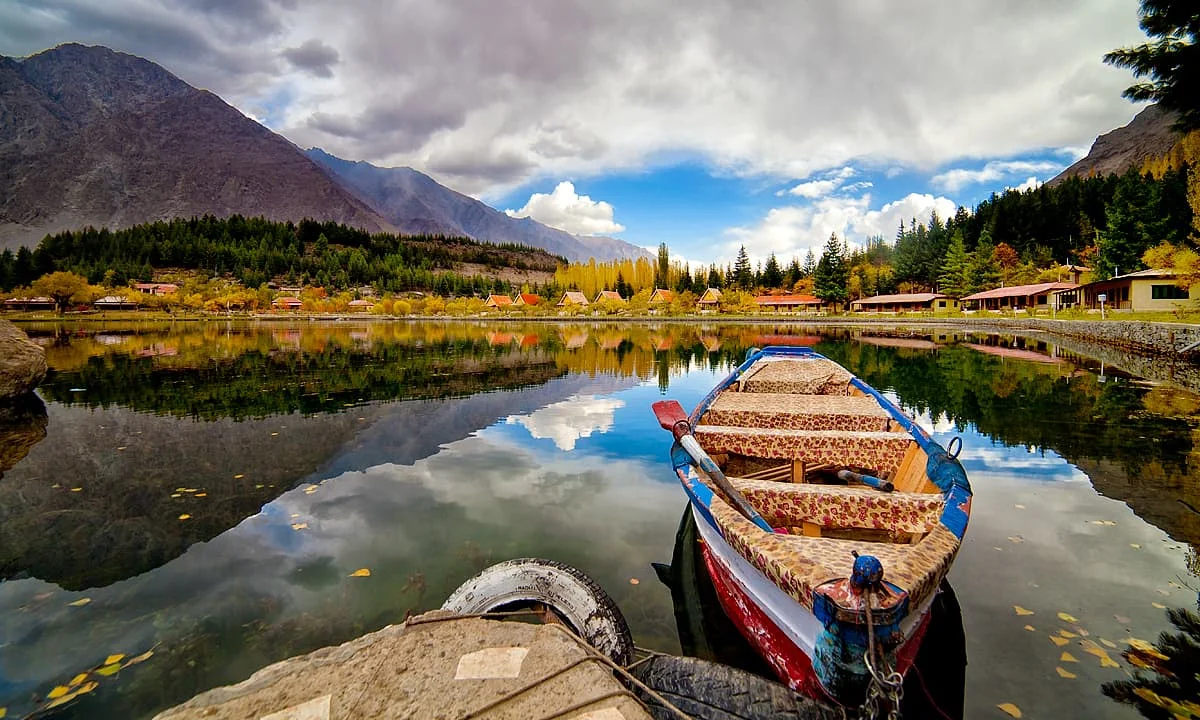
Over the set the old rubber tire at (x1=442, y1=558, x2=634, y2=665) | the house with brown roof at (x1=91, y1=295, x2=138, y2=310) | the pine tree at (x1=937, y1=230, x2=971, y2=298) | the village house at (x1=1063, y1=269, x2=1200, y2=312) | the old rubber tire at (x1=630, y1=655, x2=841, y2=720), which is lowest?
the old rubber tire at (x1=630, y1=655, x2=841, y2=720)

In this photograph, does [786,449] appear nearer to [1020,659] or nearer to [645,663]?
[1020,659]

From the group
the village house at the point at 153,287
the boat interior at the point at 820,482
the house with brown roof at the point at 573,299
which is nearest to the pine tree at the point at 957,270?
the house with brown roof at the point at 573,299

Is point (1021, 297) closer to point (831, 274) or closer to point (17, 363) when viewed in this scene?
point (831, 274)

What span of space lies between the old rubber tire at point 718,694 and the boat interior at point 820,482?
60cm

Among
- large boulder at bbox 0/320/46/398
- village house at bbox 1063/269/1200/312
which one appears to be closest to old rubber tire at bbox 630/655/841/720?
large boulder at bbox 0/320/46/398

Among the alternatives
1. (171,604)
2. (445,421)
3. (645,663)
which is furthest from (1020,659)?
(445,421)

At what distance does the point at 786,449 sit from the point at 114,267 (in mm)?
155805

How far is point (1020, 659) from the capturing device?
171 inches

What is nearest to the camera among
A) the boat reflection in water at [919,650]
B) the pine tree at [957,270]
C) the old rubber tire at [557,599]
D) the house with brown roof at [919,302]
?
the old rubber tire at [557,599]

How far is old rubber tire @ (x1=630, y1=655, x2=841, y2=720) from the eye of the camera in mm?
2967

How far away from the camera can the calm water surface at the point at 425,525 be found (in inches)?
174

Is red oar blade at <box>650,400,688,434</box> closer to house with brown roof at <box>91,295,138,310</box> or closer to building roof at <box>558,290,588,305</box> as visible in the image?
building roof at <box>558,290,588,305</box>

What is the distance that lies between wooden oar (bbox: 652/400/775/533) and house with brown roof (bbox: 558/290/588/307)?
4320 inches

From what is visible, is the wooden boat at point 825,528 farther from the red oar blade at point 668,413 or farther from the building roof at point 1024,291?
the building roof at point 1024,291
